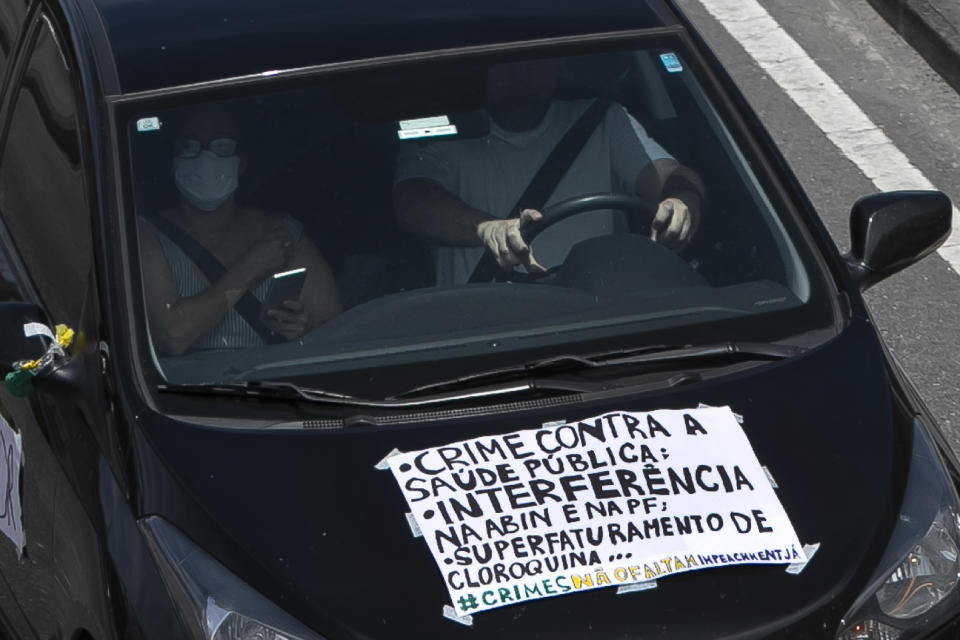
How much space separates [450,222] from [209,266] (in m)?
0.55

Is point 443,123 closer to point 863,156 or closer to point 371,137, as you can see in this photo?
point 371,137

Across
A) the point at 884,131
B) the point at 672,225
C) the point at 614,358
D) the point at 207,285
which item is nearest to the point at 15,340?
the point at 207,285

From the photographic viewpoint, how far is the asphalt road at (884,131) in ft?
20.2

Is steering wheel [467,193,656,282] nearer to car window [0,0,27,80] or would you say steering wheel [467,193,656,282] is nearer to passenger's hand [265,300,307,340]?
passenger's hand [265,300,307,340]

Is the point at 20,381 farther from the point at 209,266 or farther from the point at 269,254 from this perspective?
the point at 269,254

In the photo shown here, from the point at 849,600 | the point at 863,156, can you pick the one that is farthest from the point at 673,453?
the point at 863,156

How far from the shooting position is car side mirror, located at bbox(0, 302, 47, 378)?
3572 millimetres

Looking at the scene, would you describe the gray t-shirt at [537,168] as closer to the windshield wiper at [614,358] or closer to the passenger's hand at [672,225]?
the passenger's hand at [672,225]

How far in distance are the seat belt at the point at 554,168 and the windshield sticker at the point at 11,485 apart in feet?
3.55

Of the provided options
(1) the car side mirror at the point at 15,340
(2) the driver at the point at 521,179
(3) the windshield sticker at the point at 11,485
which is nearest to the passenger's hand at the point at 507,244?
(2) the driver at the point at 521,179

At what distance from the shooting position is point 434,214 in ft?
13.0

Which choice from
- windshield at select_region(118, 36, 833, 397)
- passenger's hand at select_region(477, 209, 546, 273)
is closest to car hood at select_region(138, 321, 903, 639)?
windshield at select_region(118, 36, 833, 397)

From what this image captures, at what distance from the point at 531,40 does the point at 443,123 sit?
303 millimetres

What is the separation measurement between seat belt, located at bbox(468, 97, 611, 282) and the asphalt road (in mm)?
1929
